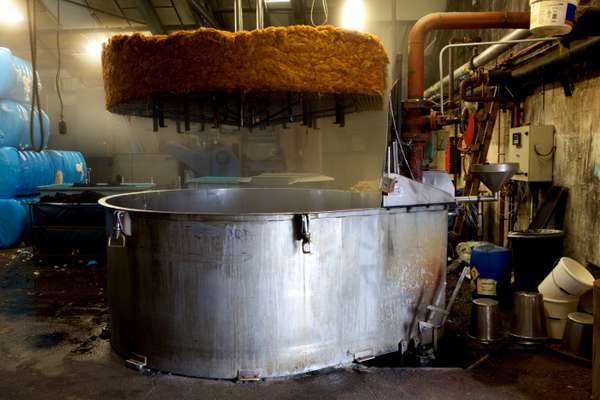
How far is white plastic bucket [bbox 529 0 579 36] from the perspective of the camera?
13.1 ft

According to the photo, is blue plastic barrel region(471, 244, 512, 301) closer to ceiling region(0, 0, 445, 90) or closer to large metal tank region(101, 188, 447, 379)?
large metal tank region(101, 188, 447, 379)

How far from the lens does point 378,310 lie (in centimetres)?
376

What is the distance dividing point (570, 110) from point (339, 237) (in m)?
3.94

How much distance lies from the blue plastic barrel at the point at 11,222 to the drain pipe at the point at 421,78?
7.29 meters

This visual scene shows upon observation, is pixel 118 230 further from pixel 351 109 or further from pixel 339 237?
pixel 351 109

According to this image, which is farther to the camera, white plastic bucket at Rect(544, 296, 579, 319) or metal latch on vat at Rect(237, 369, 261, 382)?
white plastic bucket at Rect(544, 296, 579, 319)

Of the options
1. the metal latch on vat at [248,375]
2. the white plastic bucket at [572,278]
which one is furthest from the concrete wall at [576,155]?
the metal latch on vat at [248,375]

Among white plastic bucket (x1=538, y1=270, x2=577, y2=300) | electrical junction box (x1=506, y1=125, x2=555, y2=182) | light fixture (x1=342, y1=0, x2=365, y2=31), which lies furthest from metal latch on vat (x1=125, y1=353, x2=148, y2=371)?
light fixture (x1=342, y1=0, x2=365, y2=31)

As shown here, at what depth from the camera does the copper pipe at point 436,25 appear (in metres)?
4.73

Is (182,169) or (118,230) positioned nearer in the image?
(118,230)

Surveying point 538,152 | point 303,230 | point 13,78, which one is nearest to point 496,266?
point 538,152

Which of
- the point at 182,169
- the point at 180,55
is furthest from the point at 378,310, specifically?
the point at 182,169

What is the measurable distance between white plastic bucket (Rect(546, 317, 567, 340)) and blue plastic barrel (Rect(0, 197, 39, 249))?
8.50 meters

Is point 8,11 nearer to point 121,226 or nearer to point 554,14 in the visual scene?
point 121,226
